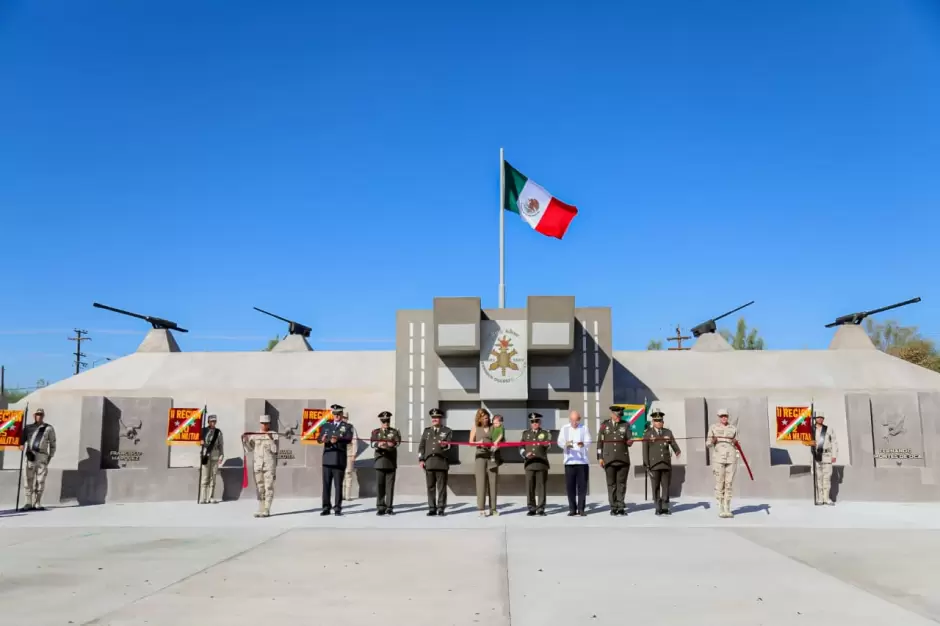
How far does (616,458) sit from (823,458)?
5.16 meters

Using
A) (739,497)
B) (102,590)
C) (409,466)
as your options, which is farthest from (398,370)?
(102,590)

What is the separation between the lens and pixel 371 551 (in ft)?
29.2

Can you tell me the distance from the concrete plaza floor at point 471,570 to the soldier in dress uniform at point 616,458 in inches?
16.5

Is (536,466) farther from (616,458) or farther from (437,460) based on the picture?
(437,460)

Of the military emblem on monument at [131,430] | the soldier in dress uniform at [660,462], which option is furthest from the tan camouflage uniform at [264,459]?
the soldier in dress uniform at [660,462]

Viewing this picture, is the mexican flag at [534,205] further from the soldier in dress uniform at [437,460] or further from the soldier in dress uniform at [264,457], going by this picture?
the soldier in dress uniform at [264,457]

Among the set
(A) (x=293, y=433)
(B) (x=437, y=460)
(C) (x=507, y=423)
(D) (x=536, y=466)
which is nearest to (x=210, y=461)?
(A) (x=293, y=433)

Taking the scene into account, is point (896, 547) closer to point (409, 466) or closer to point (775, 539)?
point (775, 539)

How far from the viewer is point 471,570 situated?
770cm

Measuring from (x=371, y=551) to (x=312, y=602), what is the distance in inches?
103

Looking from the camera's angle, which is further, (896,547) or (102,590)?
(896,547)

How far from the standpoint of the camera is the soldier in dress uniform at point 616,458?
1274cm

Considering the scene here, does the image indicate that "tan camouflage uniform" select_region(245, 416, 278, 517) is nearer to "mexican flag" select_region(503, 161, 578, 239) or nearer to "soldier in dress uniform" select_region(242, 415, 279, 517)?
"soldier in dress uniform" select_region(242, 415, 279, 517)

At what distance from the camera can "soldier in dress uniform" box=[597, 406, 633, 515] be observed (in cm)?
1274
